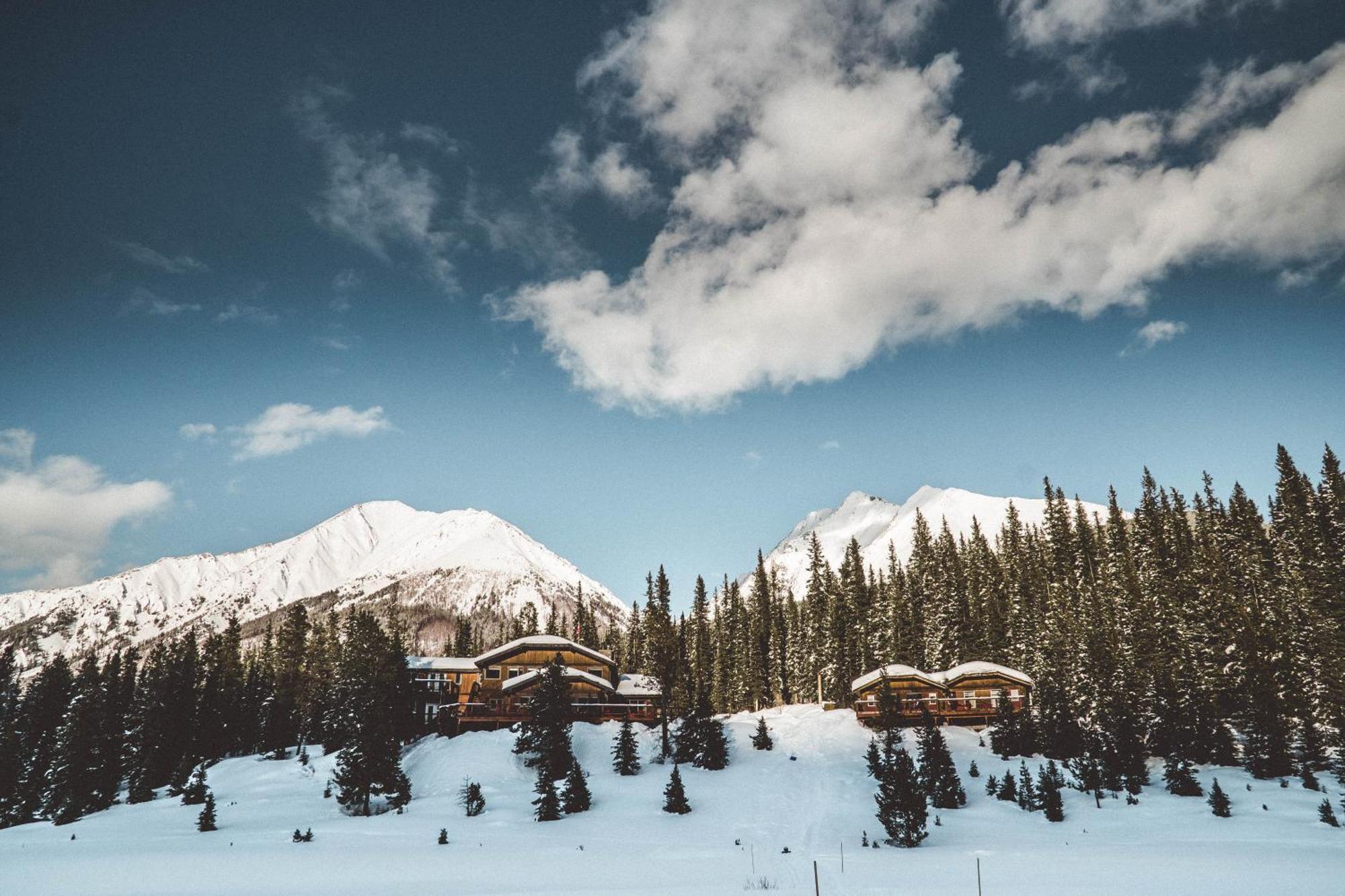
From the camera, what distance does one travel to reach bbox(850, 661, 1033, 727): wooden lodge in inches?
2183

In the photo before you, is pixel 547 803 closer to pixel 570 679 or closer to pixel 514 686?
pixel 570 679

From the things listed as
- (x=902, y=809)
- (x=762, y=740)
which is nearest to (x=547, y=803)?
(x=902, y=809)

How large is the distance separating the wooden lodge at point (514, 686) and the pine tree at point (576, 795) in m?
15.4

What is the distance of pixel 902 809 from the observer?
1060 inches

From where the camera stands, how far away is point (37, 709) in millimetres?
66438

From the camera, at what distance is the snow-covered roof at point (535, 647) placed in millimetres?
66375

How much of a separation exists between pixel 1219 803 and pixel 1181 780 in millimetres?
5002

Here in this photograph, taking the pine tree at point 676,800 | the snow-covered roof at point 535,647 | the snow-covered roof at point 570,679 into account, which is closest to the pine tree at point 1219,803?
the pine tree at point 676,800

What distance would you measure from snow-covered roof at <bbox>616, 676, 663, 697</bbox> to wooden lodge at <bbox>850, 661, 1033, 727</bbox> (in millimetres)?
17490

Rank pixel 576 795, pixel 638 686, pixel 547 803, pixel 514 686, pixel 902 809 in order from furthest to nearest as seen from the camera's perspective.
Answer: pixel 638 686 < pixel 514 686 < pixel 576 795 < pixel 547 803 < pixel 902 809

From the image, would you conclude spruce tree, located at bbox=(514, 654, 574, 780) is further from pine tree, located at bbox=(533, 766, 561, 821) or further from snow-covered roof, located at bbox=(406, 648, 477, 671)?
snow-covered roof, located at bbox=(406, 648, 477, 671)

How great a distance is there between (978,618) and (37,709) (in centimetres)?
9804

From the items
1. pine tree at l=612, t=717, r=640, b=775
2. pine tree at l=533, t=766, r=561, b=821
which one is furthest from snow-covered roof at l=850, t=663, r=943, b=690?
pine tree at l=533, t=766, r=561, b=821

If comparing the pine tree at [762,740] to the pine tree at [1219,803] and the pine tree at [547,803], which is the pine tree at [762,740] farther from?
the pine tree at [1219,803]
